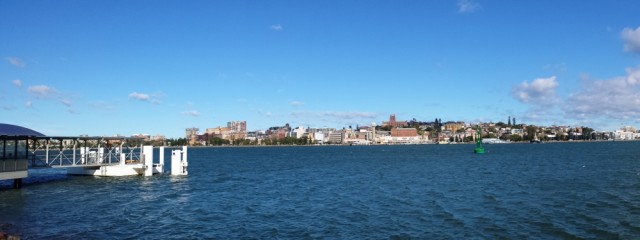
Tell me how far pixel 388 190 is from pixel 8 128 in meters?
29.7

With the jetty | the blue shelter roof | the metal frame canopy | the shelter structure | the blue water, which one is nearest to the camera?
the blue water

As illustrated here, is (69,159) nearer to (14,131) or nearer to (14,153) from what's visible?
(14,153)

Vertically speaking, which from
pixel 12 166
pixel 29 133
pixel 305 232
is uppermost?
pixel 29 133

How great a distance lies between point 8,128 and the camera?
39.3 meters

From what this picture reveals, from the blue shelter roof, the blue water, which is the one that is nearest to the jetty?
Result: the blue shelter roof

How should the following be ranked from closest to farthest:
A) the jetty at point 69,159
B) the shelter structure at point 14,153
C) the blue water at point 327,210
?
the blue water at point 327,210, the shelter structure at point 14,153, the jetty at point 69,159

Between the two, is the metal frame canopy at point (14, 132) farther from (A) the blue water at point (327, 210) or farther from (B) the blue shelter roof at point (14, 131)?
(A) the blue water at point (327, 210)

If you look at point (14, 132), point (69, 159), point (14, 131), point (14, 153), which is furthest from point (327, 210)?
point (69, 159)

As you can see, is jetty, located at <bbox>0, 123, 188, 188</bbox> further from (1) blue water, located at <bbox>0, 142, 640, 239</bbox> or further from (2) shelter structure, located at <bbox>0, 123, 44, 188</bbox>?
(1) blue water, located at <bbox>0, 142, 640, 239</bbox>

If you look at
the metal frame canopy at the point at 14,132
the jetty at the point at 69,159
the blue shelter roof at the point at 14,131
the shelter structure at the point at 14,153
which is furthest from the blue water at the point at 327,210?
the blue shelter roof at the point at 14,131

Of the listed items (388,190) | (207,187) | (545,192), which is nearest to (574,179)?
(545,192)

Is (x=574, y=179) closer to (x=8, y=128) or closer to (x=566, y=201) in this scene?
(x=566, y=201)

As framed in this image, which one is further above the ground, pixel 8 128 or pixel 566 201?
pixel 8 128

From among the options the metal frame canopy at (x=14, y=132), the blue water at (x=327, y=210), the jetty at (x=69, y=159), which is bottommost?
the blue water at (x=327, y=210)
